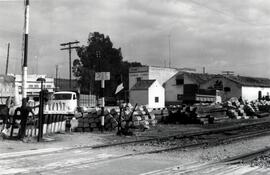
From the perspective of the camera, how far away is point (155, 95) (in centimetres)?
5625

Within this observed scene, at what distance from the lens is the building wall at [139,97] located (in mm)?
55062

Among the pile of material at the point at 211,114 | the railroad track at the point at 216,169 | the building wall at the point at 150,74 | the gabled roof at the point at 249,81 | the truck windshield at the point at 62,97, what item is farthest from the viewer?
the building wall at the point at 150,74

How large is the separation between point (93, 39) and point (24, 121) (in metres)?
55.8

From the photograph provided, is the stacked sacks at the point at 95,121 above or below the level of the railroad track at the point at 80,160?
above

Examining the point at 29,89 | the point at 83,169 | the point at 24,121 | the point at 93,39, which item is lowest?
the point at 83,169

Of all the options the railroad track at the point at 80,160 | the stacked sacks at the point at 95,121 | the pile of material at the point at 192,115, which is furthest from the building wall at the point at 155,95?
the railroad track at the point at 80,160

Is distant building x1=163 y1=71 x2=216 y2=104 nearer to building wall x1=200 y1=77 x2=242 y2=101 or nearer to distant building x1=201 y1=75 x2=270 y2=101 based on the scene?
distant building x1=201 y1=75 x2=270 y2=101

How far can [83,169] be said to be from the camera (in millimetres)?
8227

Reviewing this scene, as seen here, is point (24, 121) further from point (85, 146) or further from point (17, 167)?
point (17, 167)

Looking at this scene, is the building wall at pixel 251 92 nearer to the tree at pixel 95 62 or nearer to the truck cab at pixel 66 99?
the tree at pixel 95 62

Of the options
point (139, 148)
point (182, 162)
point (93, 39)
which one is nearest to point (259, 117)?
point (139, 148)

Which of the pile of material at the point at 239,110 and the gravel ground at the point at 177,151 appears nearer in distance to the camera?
the gravel ground at the point at 177,151

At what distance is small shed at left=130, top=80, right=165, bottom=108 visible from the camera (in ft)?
181

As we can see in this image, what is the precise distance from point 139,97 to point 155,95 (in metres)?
2.37
